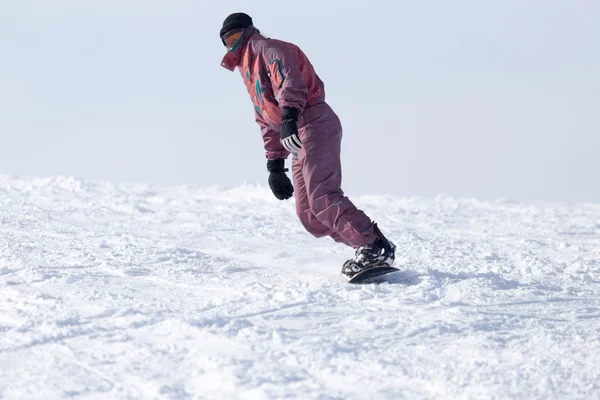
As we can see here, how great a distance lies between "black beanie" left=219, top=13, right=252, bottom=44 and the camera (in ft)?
14.1

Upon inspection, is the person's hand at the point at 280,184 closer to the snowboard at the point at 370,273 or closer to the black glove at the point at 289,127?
the black glove at the point at 289,127

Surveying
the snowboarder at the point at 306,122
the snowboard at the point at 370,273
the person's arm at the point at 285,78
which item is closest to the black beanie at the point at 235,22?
the snowboarder at the point at 306,122

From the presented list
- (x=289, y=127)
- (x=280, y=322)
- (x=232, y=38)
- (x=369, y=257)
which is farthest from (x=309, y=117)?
(x=280, y=322)

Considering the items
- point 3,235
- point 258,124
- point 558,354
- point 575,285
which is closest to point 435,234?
point 575,285

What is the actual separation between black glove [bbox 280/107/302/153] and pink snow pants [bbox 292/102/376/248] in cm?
18

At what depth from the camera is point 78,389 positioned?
2475 millimetres

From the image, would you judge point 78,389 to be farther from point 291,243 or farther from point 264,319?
point 291,243

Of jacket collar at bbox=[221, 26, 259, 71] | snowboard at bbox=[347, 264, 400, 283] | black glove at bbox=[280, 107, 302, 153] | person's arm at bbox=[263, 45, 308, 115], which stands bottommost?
snowboard at bbox=[347, 264, 400, 283]

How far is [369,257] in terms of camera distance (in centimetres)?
418

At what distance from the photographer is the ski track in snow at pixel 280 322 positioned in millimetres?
2502

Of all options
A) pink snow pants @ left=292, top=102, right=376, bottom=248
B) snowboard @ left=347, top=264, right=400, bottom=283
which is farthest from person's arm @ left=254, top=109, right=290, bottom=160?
snowboard @ left=347, top=264, right=400, bottom=283

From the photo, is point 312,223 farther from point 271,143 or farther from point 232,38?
point 232,38

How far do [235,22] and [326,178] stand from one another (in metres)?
1.17

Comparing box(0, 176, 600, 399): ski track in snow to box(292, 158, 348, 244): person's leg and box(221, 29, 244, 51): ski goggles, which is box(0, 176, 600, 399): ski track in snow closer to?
box(292, 158, 348, 244): person's leg
